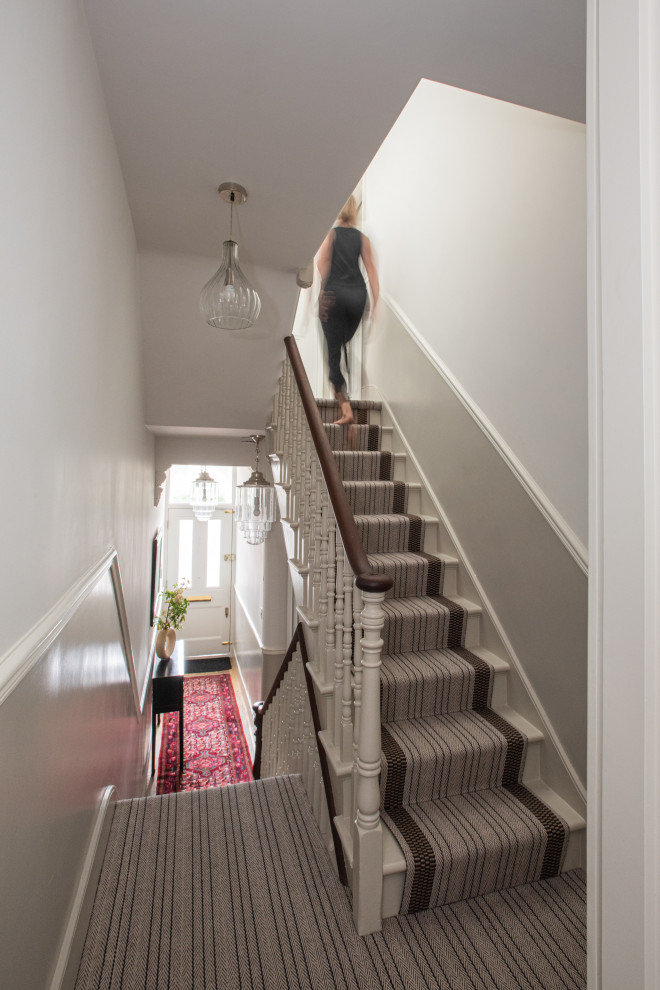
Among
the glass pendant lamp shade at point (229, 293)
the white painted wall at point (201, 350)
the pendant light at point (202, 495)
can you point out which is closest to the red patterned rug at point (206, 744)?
the pendant light at point (202, 495)

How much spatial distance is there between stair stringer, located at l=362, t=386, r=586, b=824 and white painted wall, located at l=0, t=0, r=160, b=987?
1594 mm

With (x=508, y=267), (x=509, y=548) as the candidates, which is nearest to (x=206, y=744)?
(x=509, y=548)

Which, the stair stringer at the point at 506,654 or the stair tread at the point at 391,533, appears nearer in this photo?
the stair stringer at the point at 506,654

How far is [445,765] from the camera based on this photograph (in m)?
1.79

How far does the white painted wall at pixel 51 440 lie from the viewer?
808 mm

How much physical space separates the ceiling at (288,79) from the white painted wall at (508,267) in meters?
0.59

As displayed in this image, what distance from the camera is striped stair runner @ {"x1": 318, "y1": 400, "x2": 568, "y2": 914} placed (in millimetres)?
1566

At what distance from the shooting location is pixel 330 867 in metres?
1.68

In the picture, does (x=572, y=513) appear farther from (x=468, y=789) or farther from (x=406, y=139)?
(x=406, y=139)

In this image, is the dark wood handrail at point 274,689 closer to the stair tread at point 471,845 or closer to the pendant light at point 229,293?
the stair tread at point 471,845

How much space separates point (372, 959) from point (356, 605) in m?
0.95

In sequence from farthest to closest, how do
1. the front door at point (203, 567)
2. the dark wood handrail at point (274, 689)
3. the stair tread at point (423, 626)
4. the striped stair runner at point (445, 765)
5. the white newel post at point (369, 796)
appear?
the front door at point (203, 567), the dark wood handrail at point (274, 689), the stair tread at point (423, 626), the striped stair runner at point (445, 765), the white newel post at point (369, 796)

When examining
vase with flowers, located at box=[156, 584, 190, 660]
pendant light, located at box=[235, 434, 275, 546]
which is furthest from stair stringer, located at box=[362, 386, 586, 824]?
vase with flowers, located at box=[156, 584, 190, 660]

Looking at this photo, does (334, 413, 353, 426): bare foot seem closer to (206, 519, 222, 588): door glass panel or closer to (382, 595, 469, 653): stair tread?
(382, 595, 469, 653): stair tread
